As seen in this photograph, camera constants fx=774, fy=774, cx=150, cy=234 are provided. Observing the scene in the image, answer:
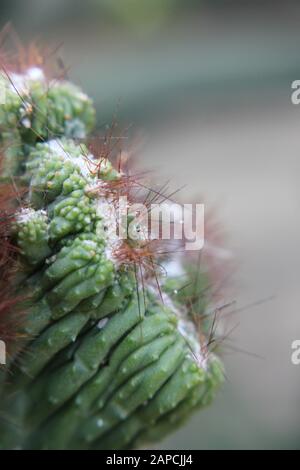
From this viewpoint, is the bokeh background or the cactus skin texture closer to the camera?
the cactus skin texture

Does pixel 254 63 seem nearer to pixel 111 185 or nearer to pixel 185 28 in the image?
pixel 185 28

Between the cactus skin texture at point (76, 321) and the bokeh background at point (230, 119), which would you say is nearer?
the cactus skin texture at point (76, 321)
